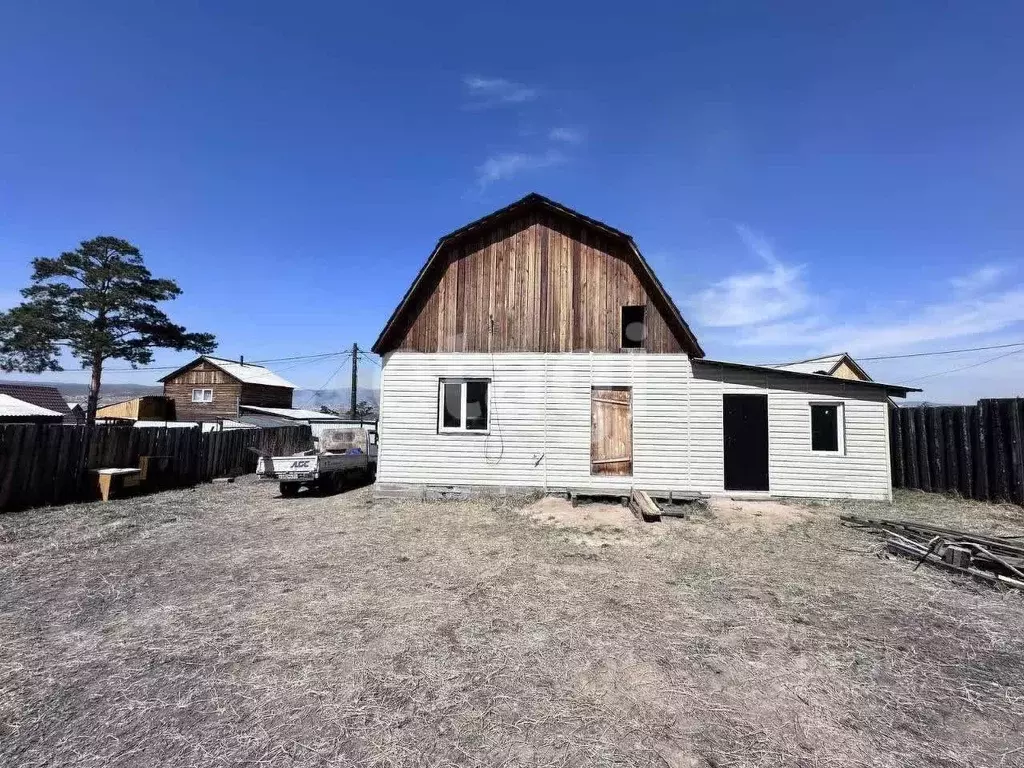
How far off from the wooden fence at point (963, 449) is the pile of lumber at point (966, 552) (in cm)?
414

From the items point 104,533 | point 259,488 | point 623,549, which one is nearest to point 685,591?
point 623,549

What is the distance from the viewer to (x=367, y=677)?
13.0 ft

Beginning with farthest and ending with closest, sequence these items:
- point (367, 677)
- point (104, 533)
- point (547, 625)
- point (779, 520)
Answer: point (779, 520), point (104, 533), point (547, 625), point (367, 677)

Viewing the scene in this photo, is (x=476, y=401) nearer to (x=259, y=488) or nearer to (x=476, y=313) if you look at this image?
(x=476, y=313)

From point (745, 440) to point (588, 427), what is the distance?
4.14 meters

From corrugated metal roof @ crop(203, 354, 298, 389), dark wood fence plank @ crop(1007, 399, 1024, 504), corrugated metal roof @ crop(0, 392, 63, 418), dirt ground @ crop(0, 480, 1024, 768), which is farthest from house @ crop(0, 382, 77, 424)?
dark wood fence plank @ crop(1007, 399, 1024, 504)

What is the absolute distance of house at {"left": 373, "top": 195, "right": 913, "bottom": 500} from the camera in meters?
11.8

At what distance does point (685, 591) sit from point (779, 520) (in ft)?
17.1

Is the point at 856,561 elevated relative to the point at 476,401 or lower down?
lower down

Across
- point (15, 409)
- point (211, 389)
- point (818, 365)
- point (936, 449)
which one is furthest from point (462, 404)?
point (211, 389)

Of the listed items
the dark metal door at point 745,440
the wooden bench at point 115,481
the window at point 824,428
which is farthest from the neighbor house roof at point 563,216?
the wooden bench at point 115,481

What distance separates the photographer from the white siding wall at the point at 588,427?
1164 centimetres

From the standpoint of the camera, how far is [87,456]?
1262 cm

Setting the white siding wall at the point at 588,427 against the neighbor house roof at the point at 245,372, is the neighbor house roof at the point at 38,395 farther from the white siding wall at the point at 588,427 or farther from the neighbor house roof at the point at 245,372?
the white siding wall at the point at 588,427
